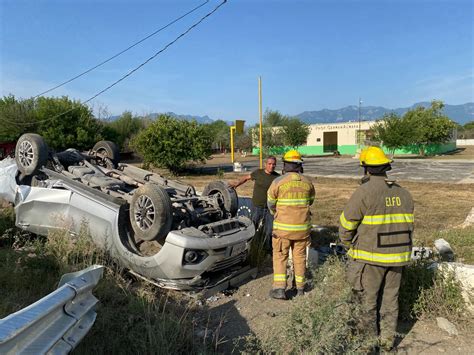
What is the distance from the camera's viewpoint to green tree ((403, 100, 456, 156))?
3884cm

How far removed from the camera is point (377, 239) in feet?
10.4

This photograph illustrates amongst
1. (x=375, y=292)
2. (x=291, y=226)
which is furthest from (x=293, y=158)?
(x=375, y=292)

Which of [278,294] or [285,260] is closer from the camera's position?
[278,294]

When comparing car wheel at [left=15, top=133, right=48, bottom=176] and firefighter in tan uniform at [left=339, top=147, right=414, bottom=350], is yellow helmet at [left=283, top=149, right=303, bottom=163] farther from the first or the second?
car wheel at [left=15, top=133, right=48, bottom=176]

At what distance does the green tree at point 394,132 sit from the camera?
38469 millimetres

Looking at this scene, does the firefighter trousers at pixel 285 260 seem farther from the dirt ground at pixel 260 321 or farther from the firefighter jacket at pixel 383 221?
the firefighter jacket at pixel 383 221

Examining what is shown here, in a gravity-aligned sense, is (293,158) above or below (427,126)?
below

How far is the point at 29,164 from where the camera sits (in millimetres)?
5617

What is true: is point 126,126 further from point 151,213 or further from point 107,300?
point 107,300

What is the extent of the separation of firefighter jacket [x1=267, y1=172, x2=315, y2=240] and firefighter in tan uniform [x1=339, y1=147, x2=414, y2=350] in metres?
1.04

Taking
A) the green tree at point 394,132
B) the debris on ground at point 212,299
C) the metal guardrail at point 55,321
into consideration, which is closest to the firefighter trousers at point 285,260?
the debris on ground at point 212,299

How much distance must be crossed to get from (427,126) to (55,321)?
145 feet

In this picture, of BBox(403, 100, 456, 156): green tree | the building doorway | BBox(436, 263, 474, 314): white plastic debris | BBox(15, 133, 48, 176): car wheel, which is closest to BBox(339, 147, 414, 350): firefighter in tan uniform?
BBox(436, 263, 474, 314): white plastic debris

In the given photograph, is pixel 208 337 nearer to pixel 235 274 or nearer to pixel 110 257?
pixel 235 274
